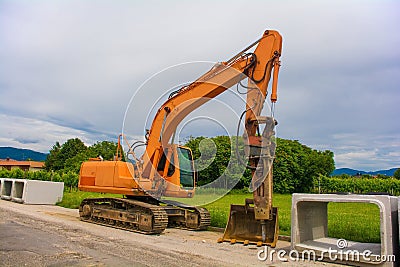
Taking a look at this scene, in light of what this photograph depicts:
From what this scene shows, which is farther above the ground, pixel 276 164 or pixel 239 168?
pixel 276 164

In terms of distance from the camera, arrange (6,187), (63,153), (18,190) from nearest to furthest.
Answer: (18,190) → (6,187) → (63,153)

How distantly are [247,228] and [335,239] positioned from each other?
6.38 ft

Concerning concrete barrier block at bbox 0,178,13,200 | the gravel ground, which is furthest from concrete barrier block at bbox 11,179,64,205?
the gravel ground

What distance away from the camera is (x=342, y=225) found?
9.88 metres

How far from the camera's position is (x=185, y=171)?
35.3ft

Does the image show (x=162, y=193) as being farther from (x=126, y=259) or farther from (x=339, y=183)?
(x=339, y=183)

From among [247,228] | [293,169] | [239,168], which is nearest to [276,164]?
[293,169]

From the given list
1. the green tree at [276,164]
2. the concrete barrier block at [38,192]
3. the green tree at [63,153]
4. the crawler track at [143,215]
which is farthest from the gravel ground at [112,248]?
the green tree at [63,153]

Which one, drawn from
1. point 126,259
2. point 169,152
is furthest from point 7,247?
point 169,152

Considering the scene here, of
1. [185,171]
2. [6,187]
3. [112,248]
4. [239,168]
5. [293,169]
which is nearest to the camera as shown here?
[112,248]

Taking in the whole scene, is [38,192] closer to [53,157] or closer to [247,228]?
[247,228]

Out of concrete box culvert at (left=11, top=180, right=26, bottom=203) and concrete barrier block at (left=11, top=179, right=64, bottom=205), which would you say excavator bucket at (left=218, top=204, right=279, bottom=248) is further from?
concrete box culvert at (left=11, top=180, right=26, bottom=203)

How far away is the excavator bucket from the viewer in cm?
→ 809

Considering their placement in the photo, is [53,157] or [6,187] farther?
[53,157]
